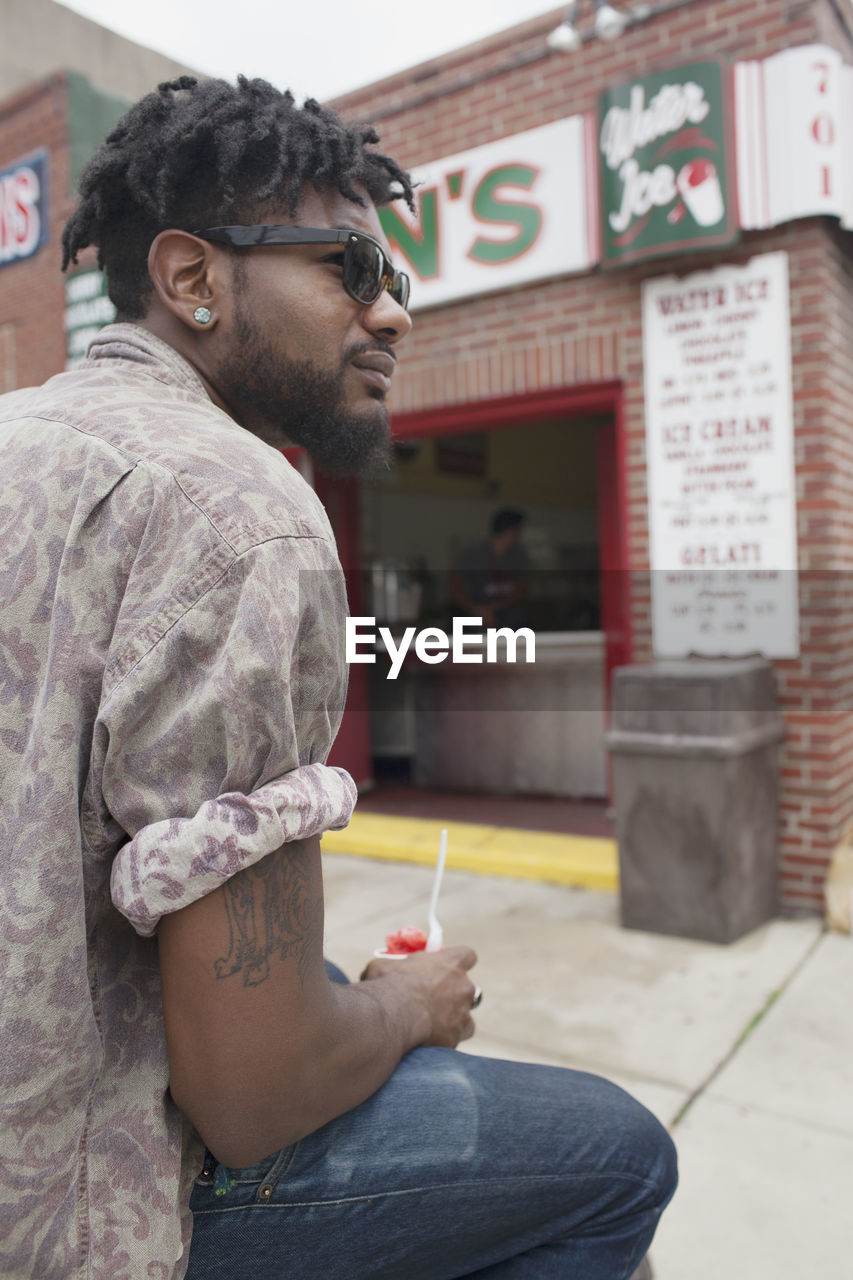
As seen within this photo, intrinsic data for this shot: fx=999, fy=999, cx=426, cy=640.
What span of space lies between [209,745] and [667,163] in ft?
15.6

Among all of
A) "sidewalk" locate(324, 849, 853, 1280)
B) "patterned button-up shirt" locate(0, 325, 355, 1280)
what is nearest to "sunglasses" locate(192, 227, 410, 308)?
"patterned button-up shirt" locate(0, 325, 355, 1280)

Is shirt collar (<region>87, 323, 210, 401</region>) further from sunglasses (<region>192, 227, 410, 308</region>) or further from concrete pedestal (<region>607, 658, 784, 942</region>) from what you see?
concrete pedestal (<region>607, 658, 784, 942</region>)

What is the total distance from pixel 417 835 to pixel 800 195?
4.02 metres

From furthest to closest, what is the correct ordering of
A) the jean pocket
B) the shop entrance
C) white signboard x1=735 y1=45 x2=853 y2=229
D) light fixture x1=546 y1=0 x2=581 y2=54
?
1. the shop entrance
2. light fixture x1=546 y1=0 x2=581 y2=54
3. white signboard x1=735 y1=45 x2=853 y2=229
4. the jean pocket

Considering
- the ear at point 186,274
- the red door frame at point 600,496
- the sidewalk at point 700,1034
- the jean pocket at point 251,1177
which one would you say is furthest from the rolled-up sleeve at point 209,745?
the red door frame at point 600,496

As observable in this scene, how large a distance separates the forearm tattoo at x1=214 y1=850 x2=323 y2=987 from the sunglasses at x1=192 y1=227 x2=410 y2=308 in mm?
790

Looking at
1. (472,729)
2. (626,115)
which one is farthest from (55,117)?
(472,729)

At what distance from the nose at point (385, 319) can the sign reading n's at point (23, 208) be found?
8222 millimetres

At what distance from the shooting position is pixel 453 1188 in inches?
49.0

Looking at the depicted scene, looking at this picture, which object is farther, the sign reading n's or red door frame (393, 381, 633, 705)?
the sign reading n's

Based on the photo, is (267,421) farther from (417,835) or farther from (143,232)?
(417,835)

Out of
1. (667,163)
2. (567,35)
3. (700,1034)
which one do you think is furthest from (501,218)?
(700,1034)

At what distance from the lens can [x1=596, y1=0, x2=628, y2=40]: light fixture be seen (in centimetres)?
504

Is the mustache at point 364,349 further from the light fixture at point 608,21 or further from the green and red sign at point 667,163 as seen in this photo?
the light fixture at point 608,21
